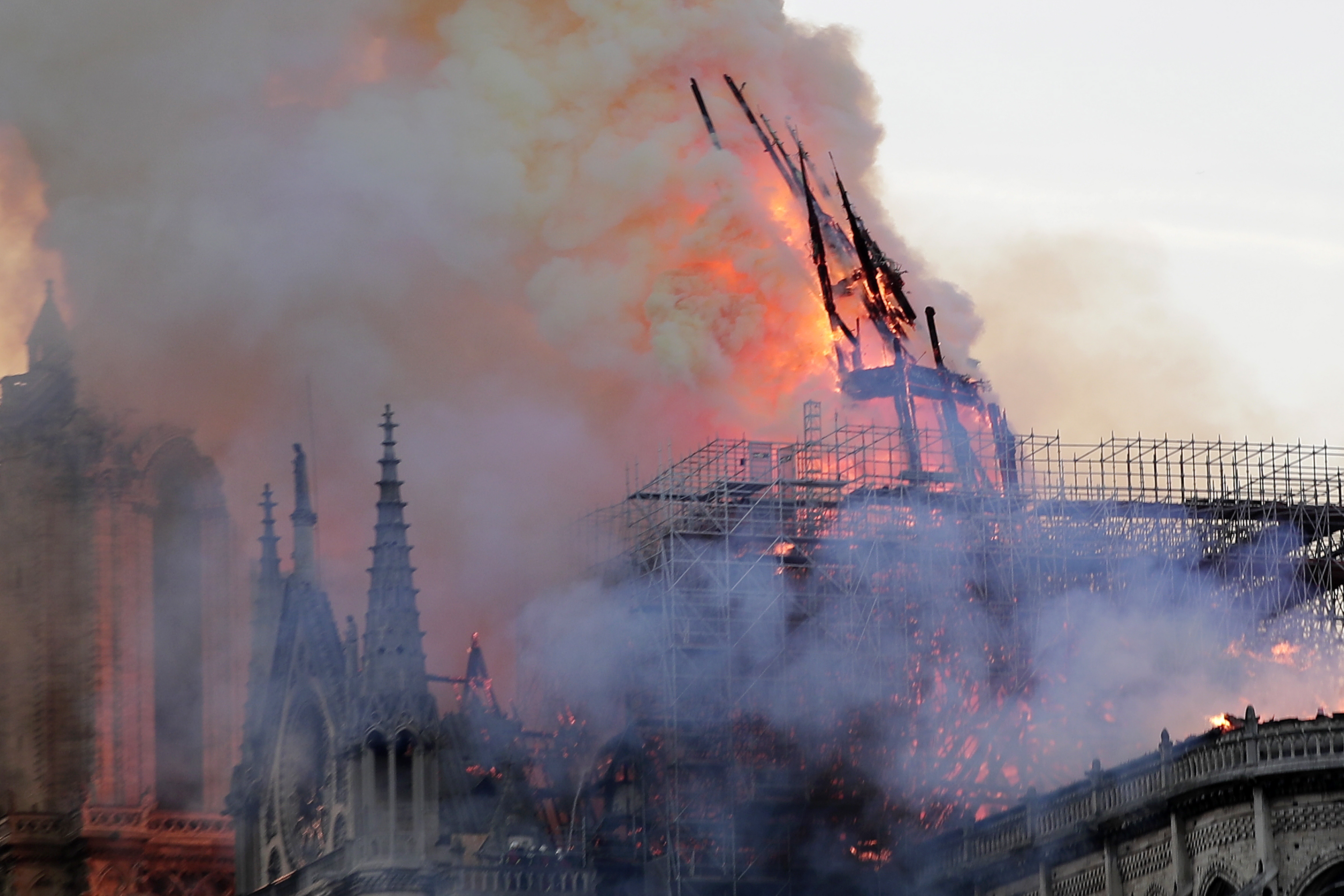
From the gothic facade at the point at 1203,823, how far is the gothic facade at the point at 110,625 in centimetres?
3109

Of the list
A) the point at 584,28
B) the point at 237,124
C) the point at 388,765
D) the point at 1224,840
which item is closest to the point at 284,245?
the point at 237,124

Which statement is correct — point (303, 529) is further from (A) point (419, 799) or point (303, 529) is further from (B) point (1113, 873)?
(B) point (1113, 873)

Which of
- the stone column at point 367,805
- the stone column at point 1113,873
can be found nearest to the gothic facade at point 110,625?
the stone column at point 367,805

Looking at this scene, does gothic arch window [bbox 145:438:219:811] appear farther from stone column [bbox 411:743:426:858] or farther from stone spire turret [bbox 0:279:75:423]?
stone column [bbox 411:743:426:858]

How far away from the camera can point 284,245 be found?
95.4 meters

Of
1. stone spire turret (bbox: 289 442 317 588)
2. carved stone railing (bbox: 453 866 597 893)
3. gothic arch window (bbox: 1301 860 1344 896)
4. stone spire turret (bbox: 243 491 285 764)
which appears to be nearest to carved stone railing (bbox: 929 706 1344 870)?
gothic arch window (bbox: 1301 860 1344 896)

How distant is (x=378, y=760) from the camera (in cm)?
7856

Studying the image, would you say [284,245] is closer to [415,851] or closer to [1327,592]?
[415,851]

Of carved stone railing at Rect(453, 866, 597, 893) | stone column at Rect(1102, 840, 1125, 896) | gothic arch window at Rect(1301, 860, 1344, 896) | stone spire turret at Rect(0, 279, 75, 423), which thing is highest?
stone spire turret at Rect(0, 279, 75, 423)

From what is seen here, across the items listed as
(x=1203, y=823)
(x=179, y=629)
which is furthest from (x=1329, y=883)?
(x=179, y=629)

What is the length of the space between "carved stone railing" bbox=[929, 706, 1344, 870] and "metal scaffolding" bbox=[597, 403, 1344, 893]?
7219 mm

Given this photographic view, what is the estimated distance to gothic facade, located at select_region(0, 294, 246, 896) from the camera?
312 feet

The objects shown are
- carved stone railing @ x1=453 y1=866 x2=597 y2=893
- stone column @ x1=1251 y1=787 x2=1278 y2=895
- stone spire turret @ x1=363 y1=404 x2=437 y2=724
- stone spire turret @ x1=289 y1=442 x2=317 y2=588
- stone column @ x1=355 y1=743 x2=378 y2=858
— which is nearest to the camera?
stone column @ x1=1251 y1=787 x2=1278 y2=895

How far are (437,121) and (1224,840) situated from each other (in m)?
37.9
